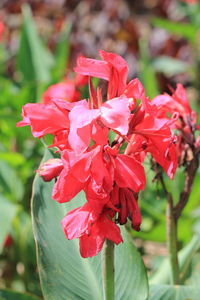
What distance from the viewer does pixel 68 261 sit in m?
1.01

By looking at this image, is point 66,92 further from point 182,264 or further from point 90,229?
point 90,229

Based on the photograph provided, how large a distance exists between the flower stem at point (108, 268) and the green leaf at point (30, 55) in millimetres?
1468

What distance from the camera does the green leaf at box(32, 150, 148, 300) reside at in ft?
3.16

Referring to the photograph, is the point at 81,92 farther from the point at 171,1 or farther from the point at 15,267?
the point at 171,1

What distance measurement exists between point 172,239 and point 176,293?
103 millimetres

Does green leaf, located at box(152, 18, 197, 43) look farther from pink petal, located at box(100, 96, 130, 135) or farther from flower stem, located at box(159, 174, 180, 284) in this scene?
pink petal, located at box(100, 96, 130, 135)

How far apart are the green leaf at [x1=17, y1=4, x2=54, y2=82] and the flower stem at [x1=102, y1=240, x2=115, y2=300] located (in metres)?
1.47

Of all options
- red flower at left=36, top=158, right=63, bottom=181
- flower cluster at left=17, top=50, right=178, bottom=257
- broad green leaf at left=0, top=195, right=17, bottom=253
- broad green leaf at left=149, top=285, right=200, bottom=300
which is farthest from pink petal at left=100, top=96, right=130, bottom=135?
broad green leaf at left=0, top=195, right=17, bottom=253

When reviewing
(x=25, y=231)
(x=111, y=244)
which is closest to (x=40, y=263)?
(x=111, y=244)

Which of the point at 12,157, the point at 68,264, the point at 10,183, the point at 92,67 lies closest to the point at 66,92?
the point at 12,157

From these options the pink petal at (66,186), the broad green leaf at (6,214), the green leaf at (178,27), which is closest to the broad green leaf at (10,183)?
the broad green leaf at (6,214)

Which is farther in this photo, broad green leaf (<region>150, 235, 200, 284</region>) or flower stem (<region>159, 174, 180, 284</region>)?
broad green leaf (<region>150, 235, 200, 284</region>)

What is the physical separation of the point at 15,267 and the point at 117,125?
125cm

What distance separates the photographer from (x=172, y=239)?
1.04 meters
